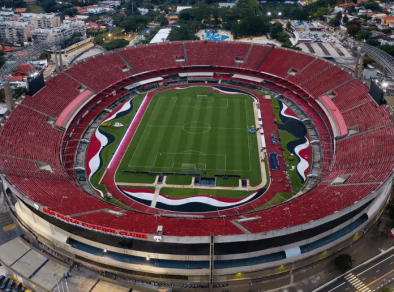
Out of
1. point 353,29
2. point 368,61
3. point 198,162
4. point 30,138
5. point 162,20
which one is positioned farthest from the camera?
point 162,20

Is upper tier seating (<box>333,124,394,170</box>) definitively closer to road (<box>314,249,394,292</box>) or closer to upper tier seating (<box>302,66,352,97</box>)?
road (<box>314,249,394,292</box>)

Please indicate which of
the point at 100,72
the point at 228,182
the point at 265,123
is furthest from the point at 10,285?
the point at 100,72

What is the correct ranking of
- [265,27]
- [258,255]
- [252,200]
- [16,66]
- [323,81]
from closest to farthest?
[258,255] → [252,200] → [323,81] → [16,66] → [265,27]

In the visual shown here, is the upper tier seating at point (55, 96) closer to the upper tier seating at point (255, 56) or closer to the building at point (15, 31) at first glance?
the upper tier seating at point (255, 56)

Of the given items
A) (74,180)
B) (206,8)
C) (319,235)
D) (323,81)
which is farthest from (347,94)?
(206,8)

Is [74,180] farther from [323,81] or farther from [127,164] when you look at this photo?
[323,81]

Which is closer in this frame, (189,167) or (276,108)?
(189,167)

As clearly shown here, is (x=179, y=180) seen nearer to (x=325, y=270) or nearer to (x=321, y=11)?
(x=325, y=270)
